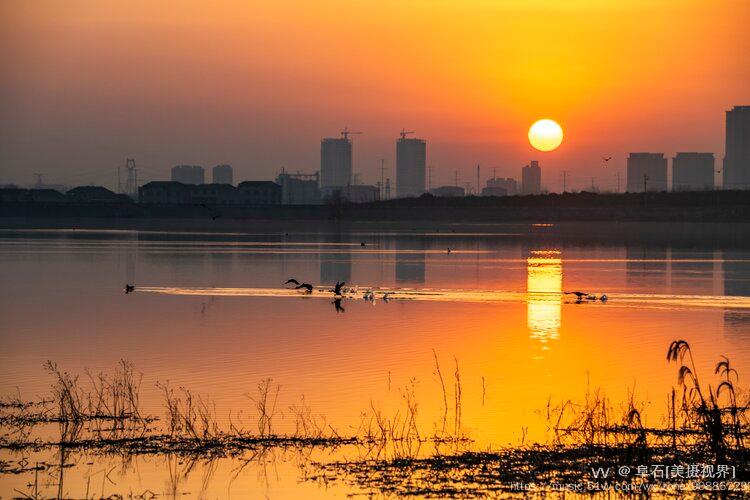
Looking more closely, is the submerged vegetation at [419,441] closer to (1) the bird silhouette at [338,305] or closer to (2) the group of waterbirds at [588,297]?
(1) the bird silhouette at [338,305]

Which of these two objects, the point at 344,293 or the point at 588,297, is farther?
the point at 344,293

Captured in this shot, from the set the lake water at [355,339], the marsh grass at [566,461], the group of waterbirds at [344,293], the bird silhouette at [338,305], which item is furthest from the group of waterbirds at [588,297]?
the marsh grass at [566,461]

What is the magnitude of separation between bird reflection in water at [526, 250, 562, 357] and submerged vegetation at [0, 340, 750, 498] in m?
14.6

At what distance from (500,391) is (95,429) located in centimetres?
1026

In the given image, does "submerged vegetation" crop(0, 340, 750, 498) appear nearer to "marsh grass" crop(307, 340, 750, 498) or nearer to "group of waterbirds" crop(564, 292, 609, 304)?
"marsh grass" crop(307, 340, 750, 498)

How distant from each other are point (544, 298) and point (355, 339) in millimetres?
21842

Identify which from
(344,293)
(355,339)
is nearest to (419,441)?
(355,339)

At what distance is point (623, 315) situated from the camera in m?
47.5

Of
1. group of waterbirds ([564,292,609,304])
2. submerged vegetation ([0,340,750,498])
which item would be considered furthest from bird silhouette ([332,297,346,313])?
submerged vegetation ([0,340,750,498])

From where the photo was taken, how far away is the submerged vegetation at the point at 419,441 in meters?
16.8

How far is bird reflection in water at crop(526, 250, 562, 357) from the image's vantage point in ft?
136

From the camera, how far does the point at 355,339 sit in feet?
123

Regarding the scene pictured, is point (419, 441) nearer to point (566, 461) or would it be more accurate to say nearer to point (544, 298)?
point (566, 461)

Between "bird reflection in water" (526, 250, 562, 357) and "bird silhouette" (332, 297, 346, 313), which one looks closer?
"bird reflection in water" (526, 250, 562, 357)
